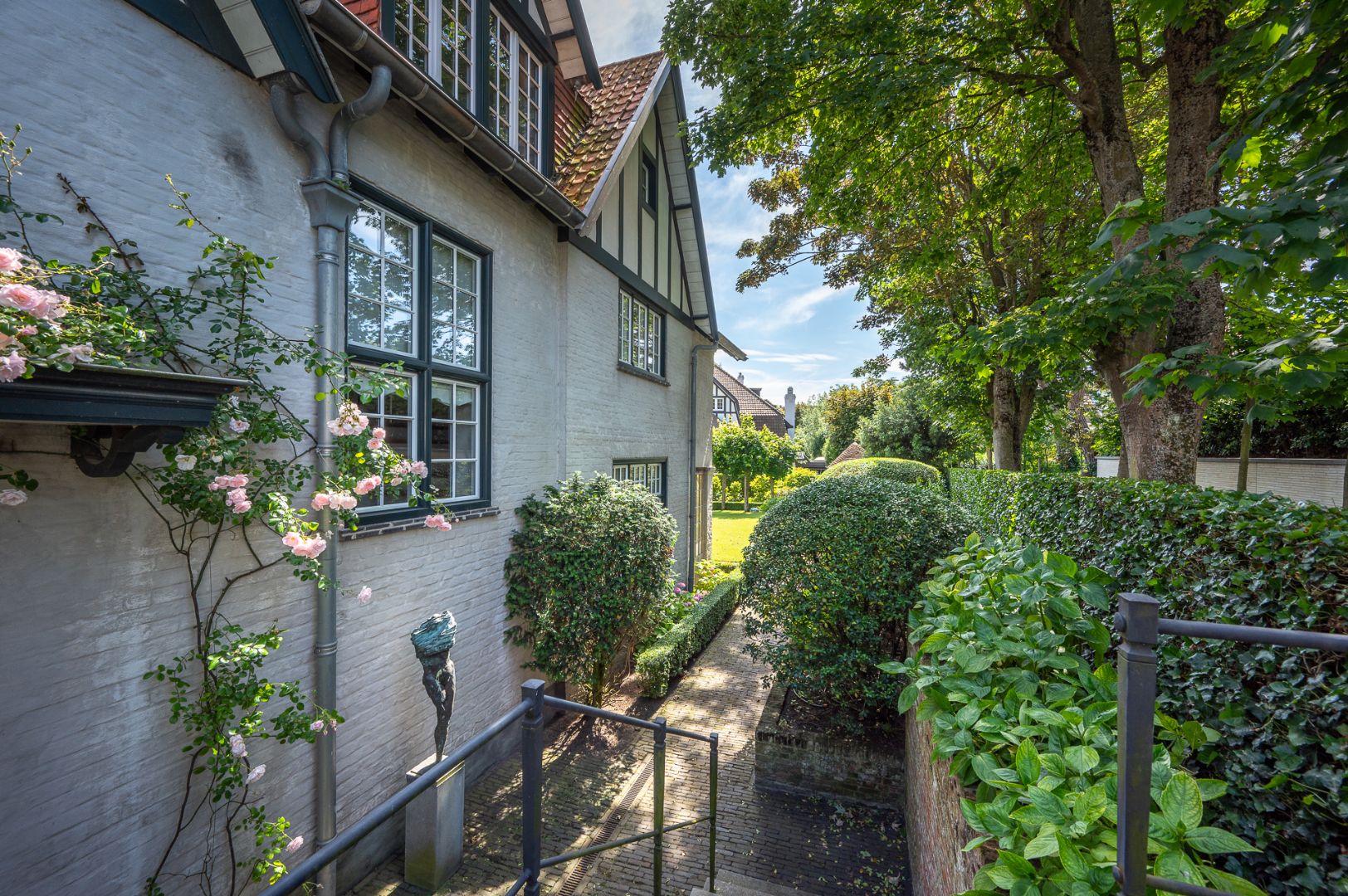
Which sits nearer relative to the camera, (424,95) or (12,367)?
(12,367)

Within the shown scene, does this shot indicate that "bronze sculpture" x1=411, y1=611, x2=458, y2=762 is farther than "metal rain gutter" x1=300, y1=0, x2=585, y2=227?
Yes

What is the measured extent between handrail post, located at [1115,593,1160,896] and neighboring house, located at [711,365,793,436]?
36.0 m

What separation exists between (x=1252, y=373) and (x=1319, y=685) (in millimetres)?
2583

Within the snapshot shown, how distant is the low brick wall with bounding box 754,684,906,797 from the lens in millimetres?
5348

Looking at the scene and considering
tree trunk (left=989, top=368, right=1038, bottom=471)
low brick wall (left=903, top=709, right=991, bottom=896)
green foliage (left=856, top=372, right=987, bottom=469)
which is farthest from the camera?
green foliage (left=856, top=372, right=987, bottom=469)

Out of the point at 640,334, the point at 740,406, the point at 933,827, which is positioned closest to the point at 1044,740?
the point at 933,827

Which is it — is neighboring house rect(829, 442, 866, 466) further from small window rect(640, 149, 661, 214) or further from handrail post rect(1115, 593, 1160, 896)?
handrail post rect(1115, 593, 1160, 896)

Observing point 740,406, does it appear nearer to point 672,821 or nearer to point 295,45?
point 672,821

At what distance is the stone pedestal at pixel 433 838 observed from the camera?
14.5 feet

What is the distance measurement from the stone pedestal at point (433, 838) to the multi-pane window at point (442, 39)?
631 centimetres

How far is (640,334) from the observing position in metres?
10.1

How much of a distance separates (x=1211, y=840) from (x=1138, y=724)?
0.45 m

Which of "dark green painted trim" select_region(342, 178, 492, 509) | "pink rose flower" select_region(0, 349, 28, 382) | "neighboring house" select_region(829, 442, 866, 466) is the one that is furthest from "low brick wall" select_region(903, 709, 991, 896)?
"neighboring house" select_region(829, 442, 866, 466)

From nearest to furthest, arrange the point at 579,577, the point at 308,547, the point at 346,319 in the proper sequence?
the point at 308,547
the point at 346,319
the point at 579,577
